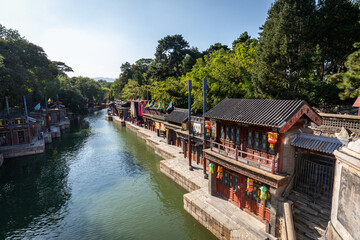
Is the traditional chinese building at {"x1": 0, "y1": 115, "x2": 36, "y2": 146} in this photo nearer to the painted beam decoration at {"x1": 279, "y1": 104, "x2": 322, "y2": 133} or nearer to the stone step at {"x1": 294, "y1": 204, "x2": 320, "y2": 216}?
the painted beam decoration at {"x1": 279, "y1": 104, "x2": 322, "y2": 133}

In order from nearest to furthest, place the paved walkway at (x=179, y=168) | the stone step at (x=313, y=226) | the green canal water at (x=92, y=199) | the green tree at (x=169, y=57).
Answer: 1. the stone step at (x=313, y=226)
2. the green canal water at (x=92, y=199)
3. the paved walkway at (x=179, y=168)
4. the green tree at (x=169, y=57)

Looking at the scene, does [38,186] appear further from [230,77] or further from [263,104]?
[230,77]

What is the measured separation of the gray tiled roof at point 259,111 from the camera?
35.9 ft

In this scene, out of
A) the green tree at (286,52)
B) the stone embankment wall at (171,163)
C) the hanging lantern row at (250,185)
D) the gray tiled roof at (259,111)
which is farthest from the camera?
the green tree at (286,52)

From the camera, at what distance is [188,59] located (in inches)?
1804

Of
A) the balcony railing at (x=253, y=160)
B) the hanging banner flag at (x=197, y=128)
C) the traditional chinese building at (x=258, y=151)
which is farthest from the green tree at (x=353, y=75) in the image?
the hanging banner flag at (x=197, y=128)

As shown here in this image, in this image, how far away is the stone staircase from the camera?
9.70 m

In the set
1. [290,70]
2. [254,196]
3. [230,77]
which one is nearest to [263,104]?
[254,196]

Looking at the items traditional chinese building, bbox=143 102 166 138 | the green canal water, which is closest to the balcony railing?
the green canal water

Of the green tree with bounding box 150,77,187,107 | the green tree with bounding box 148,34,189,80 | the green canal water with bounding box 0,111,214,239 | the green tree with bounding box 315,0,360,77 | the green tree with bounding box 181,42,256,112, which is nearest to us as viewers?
the green canal water with bounding box 0,111,214,239

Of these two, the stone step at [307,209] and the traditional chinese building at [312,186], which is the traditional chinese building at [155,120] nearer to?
the traditional chinese building at [312,186]

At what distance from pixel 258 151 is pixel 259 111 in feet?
8.82

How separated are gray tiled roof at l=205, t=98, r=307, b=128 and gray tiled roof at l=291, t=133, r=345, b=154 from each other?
1.72 m

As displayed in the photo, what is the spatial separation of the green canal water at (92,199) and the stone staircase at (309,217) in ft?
18.5
